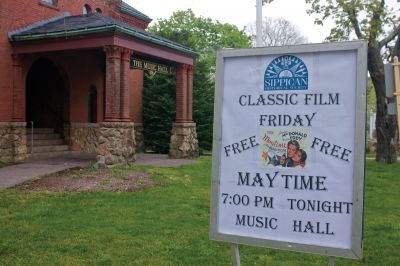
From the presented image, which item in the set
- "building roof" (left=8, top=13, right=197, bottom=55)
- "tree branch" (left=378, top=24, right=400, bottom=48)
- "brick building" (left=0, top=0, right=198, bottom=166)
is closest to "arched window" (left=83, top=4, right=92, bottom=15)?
"brick building" (left=0, top=0, right=198, bottom=166)

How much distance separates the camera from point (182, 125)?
57.8ft

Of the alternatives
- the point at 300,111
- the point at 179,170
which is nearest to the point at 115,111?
the point at 179,170

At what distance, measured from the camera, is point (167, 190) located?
10.2 meters

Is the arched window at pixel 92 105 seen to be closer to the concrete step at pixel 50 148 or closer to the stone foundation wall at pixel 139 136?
the concrete step at pixel 50 148

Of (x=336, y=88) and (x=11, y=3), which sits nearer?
(x=336, y=88)

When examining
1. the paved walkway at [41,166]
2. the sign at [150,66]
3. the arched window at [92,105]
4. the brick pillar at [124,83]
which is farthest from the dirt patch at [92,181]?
the arched window at [92,105]

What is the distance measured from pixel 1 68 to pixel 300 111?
1322 cm

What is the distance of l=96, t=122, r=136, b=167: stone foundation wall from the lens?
13711 mm

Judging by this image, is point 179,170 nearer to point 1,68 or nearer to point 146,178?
point 146,178

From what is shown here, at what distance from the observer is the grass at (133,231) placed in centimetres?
554

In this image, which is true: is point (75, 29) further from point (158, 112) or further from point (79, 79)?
point (158, 112)

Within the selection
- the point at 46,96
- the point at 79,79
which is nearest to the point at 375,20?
the point at 79,79

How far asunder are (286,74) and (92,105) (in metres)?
16.9

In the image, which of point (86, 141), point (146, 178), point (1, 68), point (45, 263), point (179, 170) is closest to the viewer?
point (45, 263)
